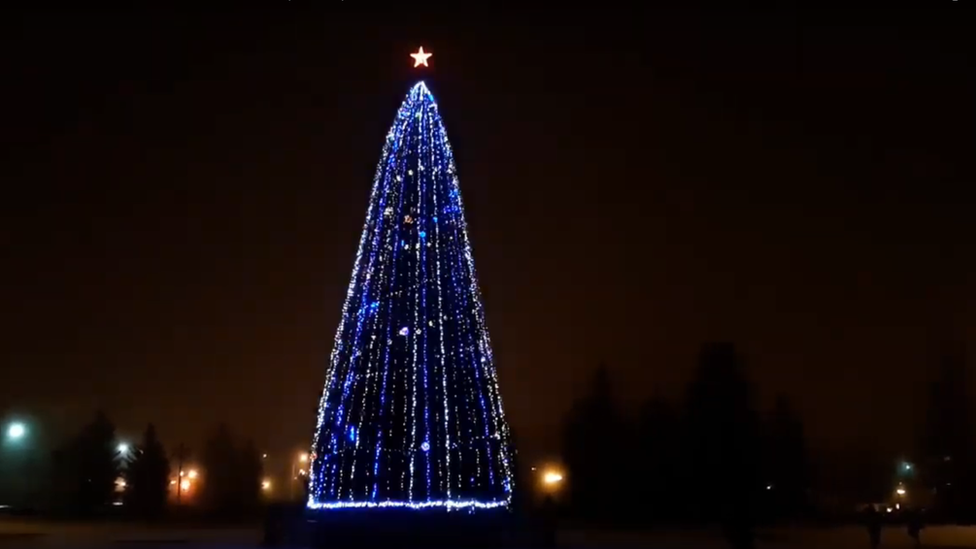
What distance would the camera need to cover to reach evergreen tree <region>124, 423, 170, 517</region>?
6719cm

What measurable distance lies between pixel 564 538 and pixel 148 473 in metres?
37.0

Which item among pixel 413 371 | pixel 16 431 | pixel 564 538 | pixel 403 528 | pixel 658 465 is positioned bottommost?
pixel 564 538

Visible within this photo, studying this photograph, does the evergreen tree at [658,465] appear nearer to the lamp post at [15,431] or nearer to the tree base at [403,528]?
the tree base at [403,528]

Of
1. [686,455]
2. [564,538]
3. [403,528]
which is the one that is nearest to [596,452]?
[686,455]

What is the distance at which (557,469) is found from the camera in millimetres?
87250

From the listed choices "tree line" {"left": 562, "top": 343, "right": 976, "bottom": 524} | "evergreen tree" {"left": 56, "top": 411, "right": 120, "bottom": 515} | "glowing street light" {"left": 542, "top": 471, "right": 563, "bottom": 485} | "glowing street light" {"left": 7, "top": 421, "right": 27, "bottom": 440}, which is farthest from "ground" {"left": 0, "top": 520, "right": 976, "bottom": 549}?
"glowing street light" {"left": 542, "top": 471, "right": 563, "bottom": 485}

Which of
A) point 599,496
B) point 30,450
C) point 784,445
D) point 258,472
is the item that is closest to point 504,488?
point 599,496

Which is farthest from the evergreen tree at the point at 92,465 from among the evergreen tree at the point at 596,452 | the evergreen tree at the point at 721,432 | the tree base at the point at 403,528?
the tree base at the point at 403,528

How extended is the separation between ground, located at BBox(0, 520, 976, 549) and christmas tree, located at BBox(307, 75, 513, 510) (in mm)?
5467

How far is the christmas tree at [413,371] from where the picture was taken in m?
29.0

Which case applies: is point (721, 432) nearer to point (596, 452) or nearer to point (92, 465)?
point (596, 452)

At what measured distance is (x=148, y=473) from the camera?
6969 centimetres

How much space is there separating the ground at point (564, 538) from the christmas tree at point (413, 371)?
17.9 feet

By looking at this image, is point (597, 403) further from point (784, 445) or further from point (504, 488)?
point (504, 488)
